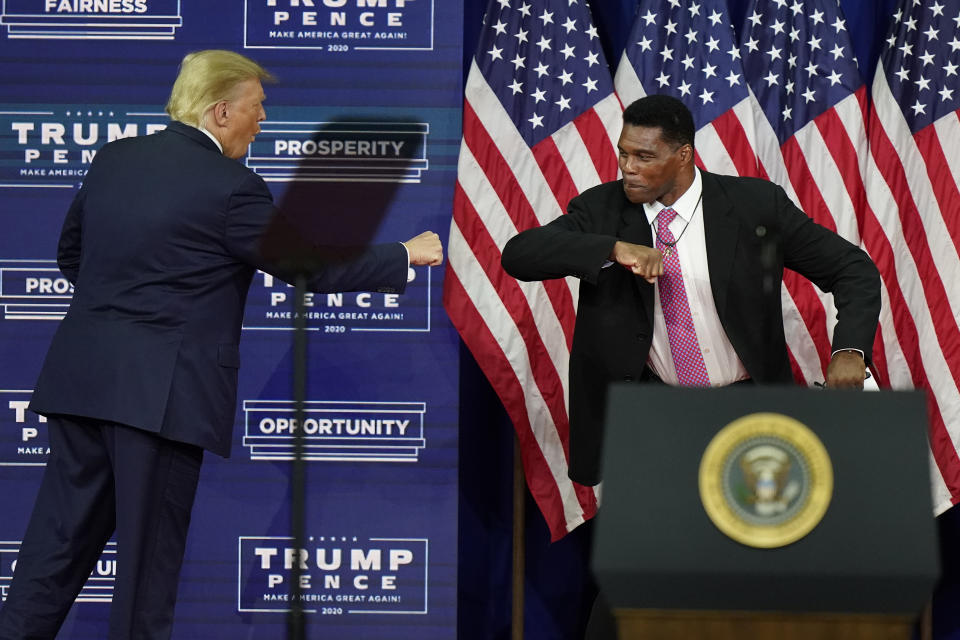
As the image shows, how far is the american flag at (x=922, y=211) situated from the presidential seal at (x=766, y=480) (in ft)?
7.78

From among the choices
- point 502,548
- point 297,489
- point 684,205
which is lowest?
point 502,548

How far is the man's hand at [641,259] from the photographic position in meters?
2.94

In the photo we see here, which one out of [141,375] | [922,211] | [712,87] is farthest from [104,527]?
[922,211]

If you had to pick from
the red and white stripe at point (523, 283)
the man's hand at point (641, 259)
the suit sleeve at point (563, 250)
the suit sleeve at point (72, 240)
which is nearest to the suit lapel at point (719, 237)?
the suit sleeve at point (563, 250)

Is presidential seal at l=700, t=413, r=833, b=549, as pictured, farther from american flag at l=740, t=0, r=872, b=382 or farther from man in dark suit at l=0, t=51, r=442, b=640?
american flag at l=740, t=0, r=872, b=382

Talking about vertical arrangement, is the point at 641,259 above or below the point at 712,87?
below

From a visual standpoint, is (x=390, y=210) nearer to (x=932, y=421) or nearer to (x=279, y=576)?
(x=279, y=576)

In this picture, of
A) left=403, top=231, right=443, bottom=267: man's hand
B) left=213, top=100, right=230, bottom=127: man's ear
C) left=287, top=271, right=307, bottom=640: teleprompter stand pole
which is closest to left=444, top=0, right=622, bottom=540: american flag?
left=287, top=271, right=307, bottom=640: teleprompter stand pole

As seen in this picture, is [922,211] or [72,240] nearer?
[72,240]

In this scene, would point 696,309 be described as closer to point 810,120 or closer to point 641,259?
point 641,259

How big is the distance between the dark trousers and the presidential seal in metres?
1.72

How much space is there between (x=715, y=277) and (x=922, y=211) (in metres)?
1.18

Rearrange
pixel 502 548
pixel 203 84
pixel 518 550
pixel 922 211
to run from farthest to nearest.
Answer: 1. pixel 502 548
2. pixel 518 550
3. pixel 922 211
4. pixel 203 84

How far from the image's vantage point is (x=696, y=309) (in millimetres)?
3453
